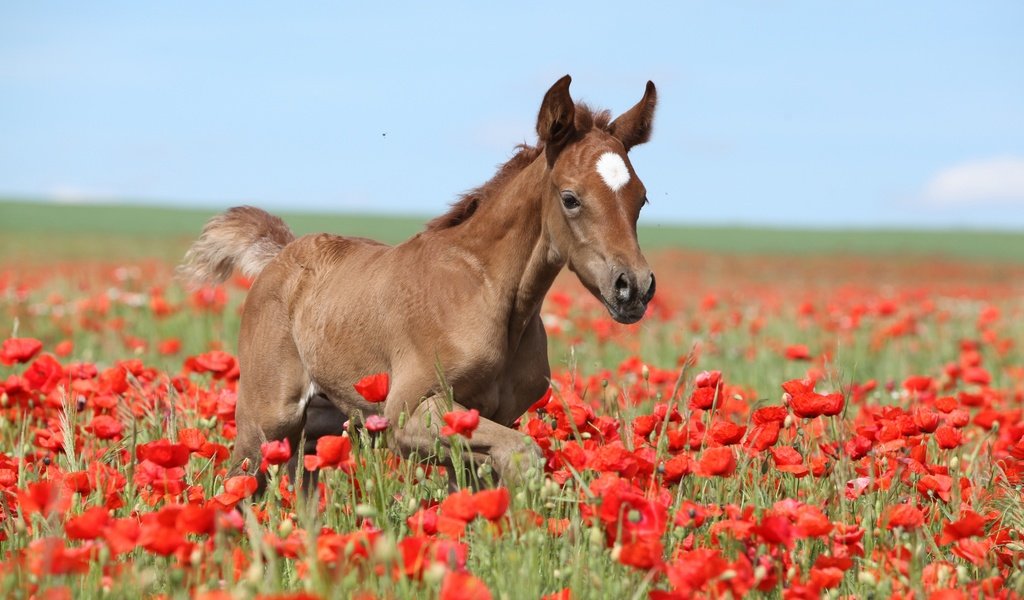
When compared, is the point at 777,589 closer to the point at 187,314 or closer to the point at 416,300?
the point at 416,300

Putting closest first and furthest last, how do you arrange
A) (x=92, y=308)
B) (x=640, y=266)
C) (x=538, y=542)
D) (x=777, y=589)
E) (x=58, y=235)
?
(x=538, y=542), (x=777, y=589), (x=640, y=266), (x=92, y=308), (x=58, y=235)

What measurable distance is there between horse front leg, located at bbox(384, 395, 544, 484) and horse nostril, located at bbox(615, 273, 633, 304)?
633mm

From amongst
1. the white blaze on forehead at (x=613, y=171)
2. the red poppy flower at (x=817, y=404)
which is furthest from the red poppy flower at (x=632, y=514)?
the white blaze on forehead at (x=613, y=171)

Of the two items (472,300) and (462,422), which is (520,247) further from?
(462,422)

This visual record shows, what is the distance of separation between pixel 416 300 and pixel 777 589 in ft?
6.63

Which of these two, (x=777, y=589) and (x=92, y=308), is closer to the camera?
(x=777, y=589)

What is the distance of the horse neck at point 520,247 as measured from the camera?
4.52 m

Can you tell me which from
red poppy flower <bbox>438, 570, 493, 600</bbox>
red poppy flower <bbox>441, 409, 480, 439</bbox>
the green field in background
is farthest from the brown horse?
the green field in background

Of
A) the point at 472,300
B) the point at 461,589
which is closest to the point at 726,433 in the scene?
the point at 472,300

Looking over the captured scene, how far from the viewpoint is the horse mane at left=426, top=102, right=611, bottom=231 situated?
15.6 feet

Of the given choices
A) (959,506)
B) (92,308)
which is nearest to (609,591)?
(959,506)

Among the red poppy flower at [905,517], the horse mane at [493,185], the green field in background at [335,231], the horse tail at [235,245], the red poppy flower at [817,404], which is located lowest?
the green field in background at [335,231]

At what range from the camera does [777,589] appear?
326 centimetres

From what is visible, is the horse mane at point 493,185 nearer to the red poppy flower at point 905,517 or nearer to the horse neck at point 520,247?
the horse neck at point 520,247
